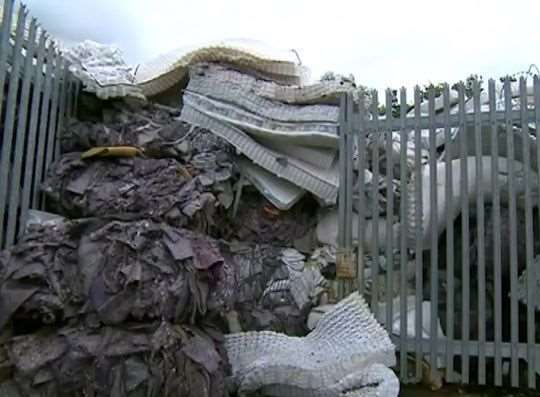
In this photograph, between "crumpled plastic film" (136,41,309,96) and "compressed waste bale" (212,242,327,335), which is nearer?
"compressed waste bale" (212,242,327,335)

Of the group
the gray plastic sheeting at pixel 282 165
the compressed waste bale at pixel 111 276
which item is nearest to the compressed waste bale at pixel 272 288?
the gray plastic sheeting at pixel 282 165

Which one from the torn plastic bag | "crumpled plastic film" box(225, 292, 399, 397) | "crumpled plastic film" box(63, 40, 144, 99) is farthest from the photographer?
"crumpled plastic film" box(63, 40, 144, 99)

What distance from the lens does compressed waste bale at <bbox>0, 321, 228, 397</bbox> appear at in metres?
2.38

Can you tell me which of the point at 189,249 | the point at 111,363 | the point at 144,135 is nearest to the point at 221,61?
the point at 144,135

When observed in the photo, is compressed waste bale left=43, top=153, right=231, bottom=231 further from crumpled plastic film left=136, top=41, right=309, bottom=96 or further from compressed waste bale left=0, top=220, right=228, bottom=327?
crumpled plastic film left=136, top=41, right=309, bottom=96

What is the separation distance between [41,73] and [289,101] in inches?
66.4

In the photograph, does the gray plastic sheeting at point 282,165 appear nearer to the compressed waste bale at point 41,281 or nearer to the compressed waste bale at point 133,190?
the compressed waste bale at point 133,190

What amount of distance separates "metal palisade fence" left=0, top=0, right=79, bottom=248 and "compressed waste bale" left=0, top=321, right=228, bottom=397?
0.86 metres

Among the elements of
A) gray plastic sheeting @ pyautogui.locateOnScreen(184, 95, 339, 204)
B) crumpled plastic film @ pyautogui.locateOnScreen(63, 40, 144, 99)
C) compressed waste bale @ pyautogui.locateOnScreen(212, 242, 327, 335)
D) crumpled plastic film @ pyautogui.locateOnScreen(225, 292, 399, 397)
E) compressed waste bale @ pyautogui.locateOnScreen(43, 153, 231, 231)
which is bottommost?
crumpled plastic film @ pyautogui.locateOnScreen(225, 292, 399, 397)

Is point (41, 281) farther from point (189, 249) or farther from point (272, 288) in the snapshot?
point (272, 288)

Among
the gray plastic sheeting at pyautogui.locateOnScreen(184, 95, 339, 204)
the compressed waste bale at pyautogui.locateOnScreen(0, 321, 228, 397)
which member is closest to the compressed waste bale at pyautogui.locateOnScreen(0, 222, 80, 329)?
the compressed waste bale at pyautogui.locateOnScreen(0, 321, 228, 397)

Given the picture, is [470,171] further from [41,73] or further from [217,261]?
[41,73]

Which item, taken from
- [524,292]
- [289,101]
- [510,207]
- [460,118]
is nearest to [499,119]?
[460,118]

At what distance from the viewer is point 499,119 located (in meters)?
3.39
